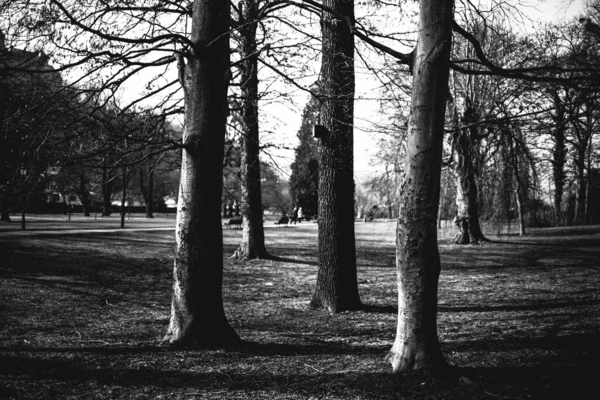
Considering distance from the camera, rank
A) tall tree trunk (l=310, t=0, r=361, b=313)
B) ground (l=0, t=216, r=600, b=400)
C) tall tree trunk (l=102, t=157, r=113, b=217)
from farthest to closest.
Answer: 1. tall tree trunk (l=310, t=0, r=361, b=313)
2. tall tree trunk (l=102, t=157, r=113, b=217)
3. ground (l=0, t=216, r=600, b=400)

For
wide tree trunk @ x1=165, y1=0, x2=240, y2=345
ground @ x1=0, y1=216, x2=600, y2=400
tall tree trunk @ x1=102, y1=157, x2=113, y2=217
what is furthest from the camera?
tall tree trunk @ x1=102, y1=157, x2=113, y2=217

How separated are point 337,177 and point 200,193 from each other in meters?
2.72

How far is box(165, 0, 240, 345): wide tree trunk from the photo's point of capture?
207 inches

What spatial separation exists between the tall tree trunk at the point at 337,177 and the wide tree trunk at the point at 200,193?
232cm

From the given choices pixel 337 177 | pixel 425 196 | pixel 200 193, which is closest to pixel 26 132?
pixel 200 193

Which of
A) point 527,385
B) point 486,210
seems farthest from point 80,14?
point 486,210

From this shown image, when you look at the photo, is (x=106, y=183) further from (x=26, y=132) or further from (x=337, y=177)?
(x=337, y=177)

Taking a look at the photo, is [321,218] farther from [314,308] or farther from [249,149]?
[249,149]

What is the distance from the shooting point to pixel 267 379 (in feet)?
14.3

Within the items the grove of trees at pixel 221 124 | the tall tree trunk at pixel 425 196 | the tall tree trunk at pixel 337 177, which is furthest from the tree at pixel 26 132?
the tall tree trunk at pixel 425 196

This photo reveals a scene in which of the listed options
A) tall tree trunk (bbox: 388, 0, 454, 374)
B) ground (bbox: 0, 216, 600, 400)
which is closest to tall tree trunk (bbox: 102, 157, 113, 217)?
ground (bbox: 0, 216, 600, 400)

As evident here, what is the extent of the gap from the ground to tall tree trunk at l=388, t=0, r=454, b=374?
390mm

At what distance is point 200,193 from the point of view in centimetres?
527

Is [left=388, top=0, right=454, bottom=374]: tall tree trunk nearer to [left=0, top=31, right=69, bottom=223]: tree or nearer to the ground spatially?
the ground
